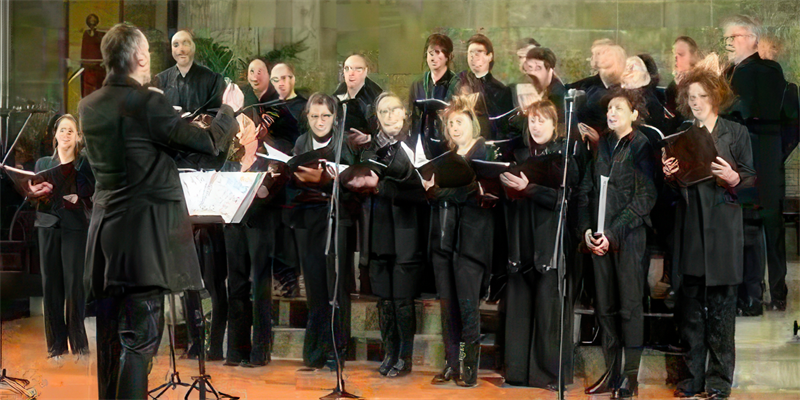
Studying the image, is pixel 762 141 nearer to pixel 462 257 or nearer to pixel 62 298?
pixel 462 257

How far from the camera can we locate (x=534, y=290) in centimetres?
518

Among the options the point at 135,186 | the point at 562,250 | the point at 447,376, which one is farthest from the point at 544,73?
the point at 135,186

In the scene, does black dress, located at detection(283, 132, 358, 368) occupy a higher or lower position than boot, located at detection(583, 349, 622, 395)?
higher

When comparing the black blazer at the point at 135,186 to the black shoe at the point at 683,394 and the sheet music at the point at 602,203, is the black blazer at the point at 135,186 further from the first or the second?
the black shoe at the point at 683,394

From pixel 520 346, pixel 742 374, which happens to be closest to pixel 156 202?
pixel 520 346

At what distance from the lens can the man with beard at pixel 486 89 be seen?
17.1ft

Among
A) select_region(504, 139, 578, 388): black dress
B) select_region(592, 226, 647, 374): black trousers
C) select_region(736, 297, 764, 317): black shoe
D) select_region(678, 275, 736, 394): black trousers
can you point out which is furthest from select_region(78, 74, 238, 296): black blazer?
select_region(736, 297, 764, 317): black shoe

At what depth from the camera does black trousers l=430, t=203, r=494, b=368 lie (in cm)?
520

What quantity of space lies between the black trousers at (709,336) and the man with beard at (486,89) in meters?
1.17

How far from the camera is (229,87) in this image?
5332mm

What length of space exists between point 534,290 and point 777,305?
3.96 feet

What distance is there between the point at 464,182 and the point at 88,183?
6.31 ft

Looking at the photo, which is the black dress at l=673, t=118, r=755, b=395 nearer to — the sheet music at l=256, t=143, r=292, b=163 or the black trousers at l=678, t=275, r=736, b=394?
the black trousers at l=678, t=275, r=736, b=394

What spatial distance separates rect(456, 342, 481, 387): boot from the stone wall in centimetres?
130
